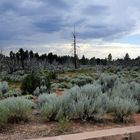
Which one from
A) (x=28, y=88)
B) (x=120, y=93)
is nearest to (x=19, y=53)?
(x=28, y=88)

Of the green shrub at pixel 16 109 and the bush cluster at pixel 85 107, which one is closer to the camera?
the green shrub at pixel 16 109

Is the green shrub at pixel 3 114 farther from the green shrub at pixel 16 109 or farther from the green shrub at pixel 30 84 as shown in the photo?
the green shrub at pixel 30 84

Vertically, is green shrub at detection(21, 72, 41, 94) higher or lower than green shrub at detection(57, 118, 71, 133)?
higher

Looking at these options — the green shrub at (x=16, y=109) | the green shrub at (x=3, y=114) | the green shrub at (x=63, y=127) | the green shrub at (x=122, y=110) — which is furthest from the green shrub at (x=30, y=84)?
the green shrub at (x=63, y=127)

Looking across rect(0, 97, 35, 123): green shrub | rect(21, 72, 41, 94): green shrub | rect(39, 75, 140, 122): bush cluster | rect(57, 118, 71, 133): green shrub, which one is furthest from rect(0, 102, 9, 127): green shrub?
rect(21, 72, 41, 94): green shrub

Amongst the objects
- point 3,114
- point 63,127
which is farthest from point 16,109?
point 63,127

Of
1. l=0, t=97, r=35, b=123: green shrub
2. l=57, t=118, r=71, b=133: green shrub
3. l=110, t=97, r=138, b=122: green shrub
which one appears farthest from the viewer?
l=110, t=97, r=138, b=122: green shrub

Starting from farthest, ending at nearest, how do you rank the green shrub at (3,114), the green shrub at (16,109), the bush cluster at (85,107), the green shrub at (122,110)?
the green shrub at (122,110) < the bush cluster at (85,107) < the green shrub at (16,109) < the green shrub at (3,114)

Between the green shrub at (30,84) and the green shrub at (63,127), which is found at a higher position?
the green shrub at (30,84)

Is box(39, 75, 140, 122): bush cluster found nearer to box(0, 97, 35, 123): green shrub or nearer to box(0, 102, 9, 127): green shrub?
box(0, 97, 35, 123): green shrub

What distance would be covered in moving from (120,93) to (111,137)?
4473mm

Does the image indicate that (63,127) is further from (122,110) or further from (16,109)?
(122,110)

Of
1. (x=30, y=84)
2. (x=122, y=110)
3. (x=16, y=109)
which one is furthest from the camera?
(x=30, y=84)

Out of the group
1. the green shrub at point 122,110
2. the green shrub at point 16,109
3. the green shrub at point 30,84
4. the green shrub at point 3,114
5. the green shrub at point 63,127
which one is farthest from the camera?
the green shrub at point 30,84
